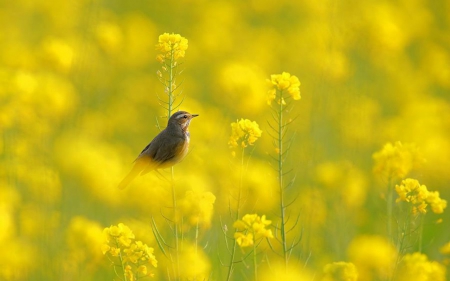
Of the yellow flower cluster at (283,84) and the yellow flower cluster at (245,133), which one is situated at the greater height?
the yellow flower cluster at (283,84)

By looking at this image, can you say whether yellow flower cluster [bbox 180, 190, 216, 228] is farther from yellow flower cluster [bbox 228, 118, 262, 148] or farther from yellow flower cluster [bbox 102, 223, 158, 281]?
yellow flower cluster [bbox 228, 118, 262, 148]

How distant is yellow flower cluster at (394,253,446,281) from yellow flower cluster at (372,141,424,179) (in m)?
0.51

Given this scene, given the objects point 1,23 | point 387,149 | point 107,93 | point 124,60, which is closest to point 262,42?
point 124,60

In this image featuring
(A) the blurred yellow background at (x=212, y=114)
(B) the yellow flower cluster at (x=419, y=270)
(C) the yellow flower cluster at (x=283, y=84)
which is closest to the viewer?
(B) the yellow flower cluster at (x=419, y=270)

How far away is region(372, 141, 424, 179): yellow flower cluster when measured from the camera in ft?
16.2

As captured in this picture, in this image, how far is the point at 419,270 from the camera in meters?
4.50

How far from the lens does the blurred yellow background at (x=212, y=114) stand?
531cm

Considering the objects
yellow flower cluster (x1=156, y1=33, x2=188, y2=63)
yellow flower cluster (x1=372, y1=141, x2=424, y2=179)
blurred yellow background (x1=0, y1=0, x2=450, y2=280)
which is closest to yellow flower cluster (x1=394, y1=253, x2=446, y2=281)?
blurred yellow background (x1=0, y1=0, x2=450, y2=280)

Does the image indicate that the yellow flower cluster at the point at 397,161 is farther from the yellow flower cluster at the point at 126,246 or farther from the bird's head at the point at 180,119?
the yellow flower cluster at the point at 126,246

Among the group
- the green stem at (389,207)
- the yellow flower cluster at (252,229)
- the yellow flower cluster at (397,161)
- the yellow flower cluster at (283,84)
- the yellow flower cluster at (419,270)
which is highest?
the yellow flower cluster at (283,84)

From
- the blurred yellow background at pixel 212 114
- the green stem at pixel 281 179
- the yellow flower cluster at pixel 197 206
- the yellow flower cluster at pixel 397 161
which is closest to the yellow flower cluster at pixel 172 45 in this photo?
the blurred yellow background at pixel 212 114

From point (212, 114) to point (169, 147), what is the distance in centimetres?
427

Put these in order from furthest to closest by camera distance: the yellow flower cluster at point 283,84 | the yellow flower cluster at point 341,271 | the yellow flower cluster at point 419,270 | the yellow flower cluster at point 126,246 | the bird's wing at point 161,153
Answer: the bird's wing at point 161,153, the yellow flower cluster at point 283,84, the yellow flower cluster at point 419,270, the yellow flower cluster at point 126,246, the yellow flower cluster at point 341,271

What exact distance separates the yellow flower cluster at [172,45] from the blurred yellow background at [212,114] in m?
0.35
